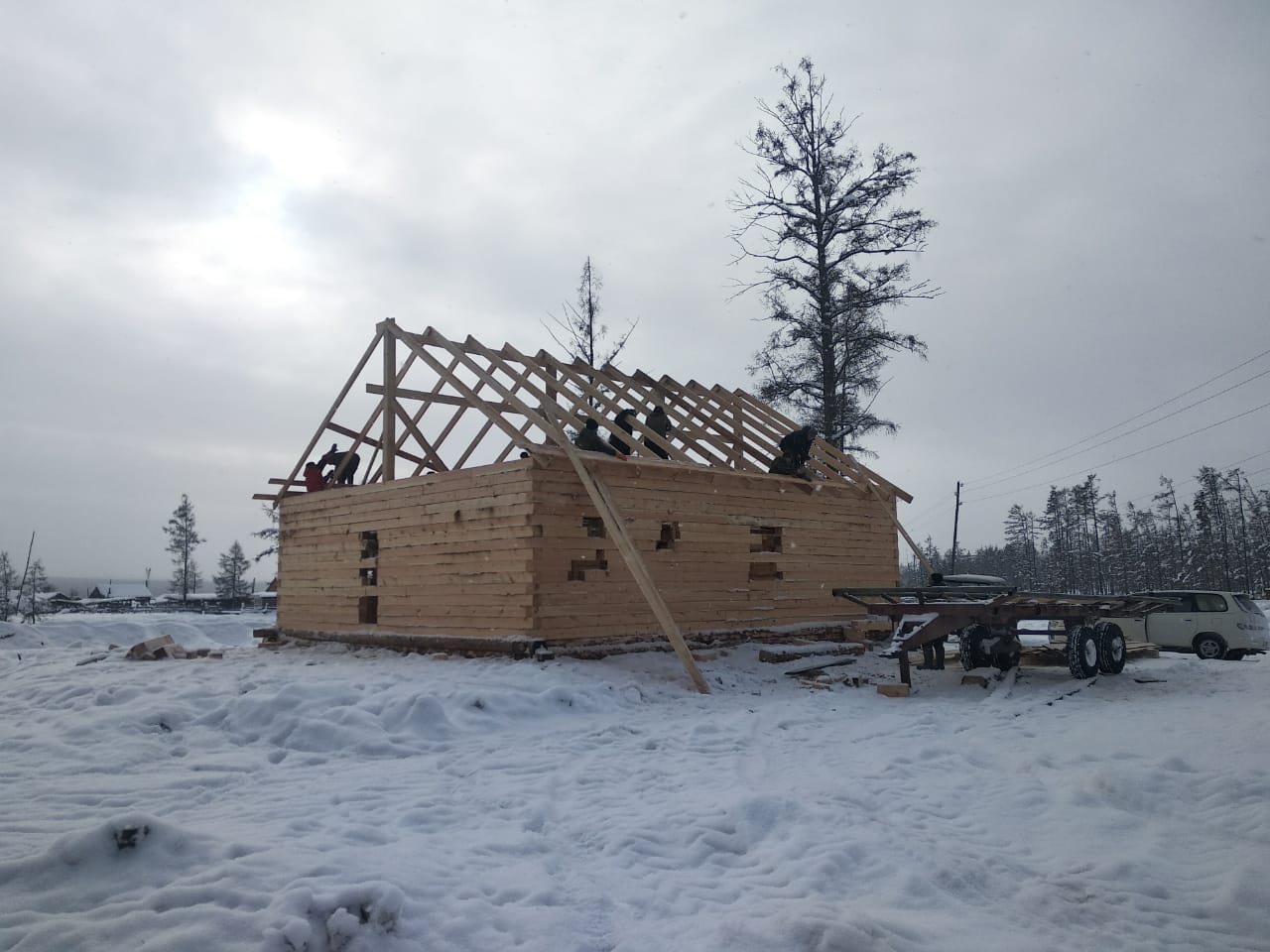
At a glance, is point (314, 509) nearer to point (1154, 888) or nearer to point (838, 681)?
point (838, 681)

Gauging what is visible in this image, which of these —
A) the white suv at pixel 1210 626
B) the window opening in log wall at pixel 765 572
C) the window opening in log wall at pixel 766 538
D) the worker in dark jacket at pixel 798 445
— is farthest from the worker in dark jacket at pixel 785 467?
the white suv at pixel 1210 626

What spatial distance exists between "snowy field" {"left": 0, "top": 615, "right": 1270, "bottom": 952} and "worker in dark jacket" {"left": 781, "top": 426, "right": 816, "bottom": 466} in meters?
6.42

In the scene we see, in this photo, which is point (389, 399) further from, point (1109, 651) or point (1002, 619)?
point (1109, 651)

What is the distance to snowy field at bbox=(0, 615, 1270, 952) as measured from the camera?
132 inches

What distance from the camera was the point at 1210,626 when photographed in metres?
15.0

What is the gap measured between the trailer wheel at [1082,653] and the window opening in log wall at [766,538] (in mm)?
5308

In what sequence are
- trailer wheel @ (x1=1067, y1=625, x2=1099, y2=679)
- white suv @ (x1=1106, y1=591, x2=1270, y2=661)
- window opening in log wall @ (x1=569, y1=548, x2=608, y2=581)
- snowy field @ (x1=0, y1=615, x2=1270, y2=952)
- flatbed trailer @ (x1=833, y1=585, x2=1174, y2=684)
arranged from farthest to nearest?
white suv @ (x1=1106, y1=591, x2=1270, y2=661), window opening in log wall @ (x1=569, y1=548, x2=608, y2=581), trailer wheel @ (x1=1067, y1=625, x2=1099, y2=679), flatbed trailer @ (x1=833, y1=585, x2=1174, y2=684), snowy field @ (x1=0, y1=615, x2=1270, y2=952)

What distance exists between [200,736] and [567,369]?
9769 millimetres

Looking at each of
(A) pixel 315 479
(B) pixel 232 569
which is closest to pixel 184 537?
(B) pixel 232 569

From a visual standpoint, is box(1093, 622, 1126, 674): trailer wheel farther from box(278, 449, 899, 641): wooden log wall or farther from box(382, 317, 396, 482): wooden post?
box(382, 317, 396, 482): wooden post

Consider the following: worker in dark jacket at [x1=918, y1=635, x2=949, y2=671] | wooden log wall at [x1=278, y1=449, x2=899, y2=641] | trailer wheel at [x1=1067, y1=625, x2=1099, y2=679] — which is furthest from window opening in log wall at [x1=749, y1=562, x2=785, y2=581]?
trailer wheel at [x1=1067, y1=625, x2=1099, y2=679]

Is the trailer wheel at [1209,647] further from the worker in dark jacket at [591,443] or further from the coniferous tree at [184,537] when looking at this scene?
the coniferous tree at [184,537]

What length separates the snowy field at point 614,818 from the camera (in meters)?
3.35

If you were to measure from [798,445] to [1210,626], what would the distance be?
8641mm
